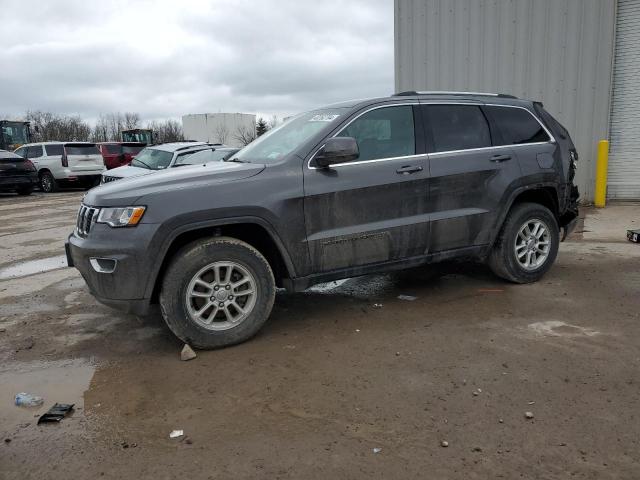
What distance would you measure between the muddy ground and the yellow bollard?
18.8ft

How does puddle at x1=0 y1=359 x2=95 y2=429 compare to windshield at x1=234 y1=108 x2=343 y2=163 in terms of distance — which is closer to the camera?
puddle at x1=0 y1=359 x2=95 y2=429

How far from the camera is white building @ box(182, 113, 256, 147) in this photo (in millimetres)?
54000

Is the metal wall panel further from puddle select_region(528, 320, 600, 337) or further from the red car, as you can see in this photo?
the red car

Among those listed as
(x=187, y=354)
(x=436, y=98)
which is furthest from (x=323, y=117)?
(x=187, y=354)

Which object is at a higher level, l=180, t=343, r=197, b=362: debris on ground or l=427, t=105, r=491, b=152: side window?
l=427, t=105, r=491, b=152: side window

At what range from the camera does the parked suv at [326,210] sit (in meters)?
3.77

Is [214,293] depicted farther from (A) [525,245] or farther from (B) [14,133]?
(B) [14,133]

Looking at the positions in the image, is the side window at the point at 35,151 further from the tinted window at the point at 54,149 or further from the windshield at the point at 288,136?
the windshield at the point at 288,136

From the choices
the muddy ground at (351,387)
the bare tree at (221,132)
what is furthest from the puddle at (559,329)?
the bare tree at (221,132)

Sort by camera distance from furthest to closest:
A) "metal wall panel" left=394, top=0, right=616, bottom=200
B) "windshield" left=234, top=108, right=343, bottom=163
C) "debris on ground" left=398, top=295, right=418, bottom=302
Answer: "metal wall panel" left=394, top=0, right=616, bottom=200, "debris on ground" left=398, top=295, right=418, bottom=302, "windshield" left=234, top=108, right=343, bottom=163

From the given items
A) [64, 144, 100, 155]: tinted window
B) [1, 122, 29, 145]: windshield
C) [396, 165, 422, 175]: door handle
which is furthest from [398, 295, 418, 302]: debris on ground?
[1, 122, 29, 145]: windshield

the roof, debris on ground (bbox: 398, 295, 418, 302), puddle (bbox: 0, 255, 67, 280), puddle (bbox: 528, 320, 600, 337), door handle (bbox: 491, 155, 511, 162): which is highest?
the roof

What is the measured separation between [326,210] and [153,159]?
9755mm

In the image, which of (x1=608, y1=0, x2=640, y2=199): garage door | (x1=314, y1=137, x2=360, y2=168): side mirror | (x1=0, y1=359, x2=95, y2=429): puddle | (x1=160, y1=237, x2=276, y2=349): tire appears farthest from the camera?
(x1=608, y1=0, x2=640, y2=199): garage door
